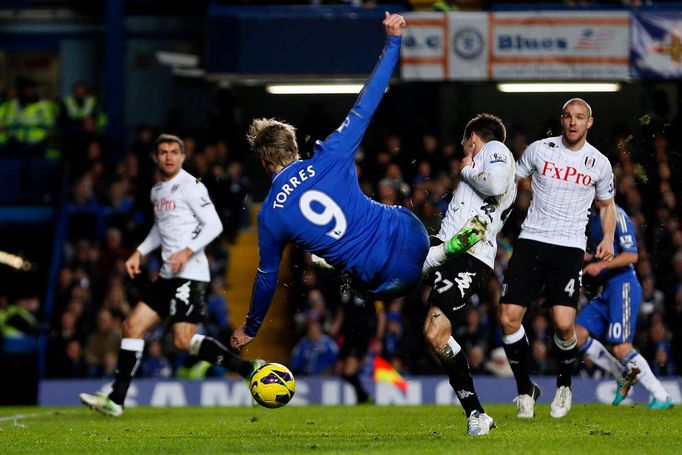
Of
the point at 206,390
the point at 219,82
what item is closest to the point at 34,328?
the point at 206,390

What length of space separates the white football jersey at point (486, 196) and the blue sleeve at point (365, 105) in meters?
1.40

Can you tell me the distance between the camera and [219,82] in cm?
2298

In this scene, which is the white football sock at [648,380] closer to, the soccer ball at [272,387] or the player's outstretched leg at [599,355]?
the player's outstretched leg at [599,355]

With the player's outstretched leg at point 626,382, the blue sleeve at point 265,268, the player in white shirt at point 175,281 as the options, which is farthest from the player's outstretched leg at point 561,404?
the blue sleeve at point 265,268

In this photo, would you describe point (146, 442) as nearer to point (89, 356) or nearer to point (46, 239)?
point (89, 356)

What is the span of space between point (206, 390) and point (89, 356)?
1.93 metres

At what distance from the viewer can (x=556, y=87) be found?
73.2ft

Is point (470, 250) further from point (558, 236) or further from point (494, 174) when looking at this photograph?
point (558, 236)

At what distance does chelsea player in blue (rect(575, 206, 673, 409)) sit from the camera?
1308 cm

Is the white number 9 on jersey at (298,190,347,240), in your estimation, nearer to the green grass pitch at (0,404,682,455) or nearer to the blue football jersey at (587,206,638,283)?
the green grass pitch at (0,404,682,455)

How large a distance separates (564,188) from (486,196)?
4.10 feet

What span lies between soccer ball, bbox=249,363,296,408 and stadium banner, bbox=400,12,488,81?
40.0ft

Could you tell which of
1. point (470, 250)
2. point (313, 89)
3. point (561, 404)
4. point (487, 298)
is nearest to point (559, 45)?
point (313, 89)

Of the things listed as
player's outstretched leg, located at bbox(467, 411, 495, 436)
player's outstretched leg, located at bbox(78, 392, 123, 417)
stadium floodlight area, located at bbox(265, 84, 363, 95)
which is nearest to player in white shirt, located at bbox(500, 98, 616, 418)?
player's outstretched leg, located at bbox(467, 411, 495, 436)
